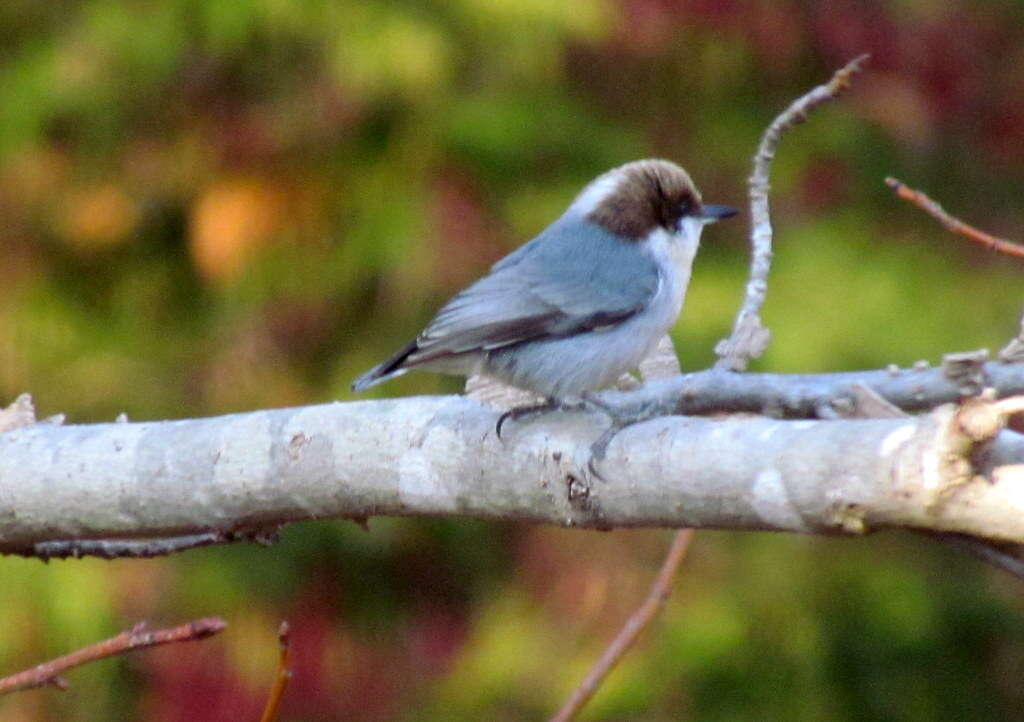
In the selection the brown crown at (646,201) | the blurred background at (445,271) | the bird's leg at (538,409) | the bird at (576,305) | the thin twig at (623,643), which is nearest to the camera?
the thin twig at (623,643)

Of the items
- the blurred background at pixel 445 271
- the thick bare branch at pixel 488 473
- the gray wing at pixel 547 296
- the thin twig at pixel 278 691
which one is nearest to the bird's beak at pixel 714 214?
the gray wing at pixel 547 296

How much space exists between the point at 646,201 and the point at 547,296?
51 centimetres

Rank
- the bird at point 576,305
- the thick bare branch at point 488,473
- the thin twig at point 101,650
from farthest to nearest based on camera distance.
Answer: the bird at point 576,305
the thick bare branch at point 488,473
the thin twig at point 101,650

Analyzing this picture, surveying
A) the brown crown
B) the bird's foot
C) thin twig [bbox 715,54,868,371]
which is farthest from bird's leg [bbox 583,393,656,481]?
the brown crown

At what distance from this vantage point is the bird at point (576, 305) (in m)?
2.91

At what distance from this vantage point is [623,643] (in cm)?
199

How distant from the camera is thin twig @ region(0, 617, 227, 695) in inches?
55.9

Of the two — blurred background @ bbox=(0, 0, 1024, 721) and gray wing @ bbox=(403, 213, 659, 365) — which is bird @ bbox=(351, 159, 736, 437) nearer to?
gray wing @ bbox=(403, 213, 659, 365)

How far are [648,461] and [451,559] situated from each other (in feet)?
12.8

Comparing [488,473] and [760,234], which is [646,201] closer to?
[760,234]

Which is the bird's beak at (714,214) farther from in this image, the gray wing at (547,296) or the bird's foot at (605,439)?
the bird's foot at (605,439)

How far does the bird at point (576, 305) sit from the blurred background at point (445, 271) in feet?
4.59

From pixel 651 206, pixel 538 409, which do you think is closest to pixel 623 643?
pixel 538 409

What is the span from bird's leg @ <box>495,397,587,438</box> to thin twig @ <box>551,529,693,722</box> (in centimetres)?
29
